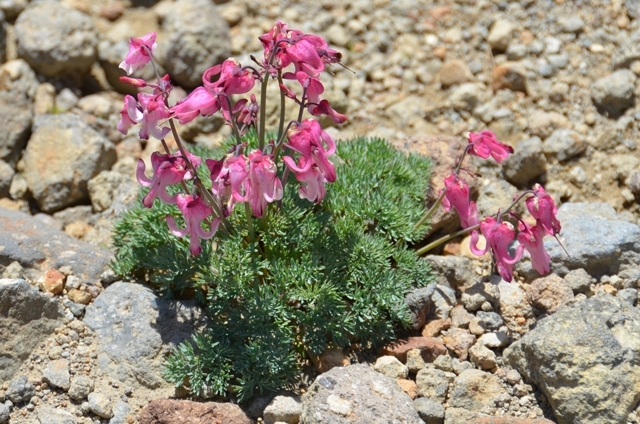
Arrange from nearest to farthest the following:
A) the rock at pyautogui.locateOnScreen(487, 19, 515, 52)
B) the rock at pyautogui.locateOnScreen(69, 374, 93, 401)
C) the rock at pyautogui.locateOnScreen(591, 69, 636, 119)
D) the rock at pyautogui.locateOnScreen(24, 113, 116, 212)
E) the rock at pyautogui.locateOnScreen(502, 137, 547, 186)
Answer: the rock at pyautogui.locateOnScreen(69, 374, 93, 401)
the rock at pyautogui.locateOnScreen(502, 137, 547, 186)
the rock at pyautogui.locateOnScreen(24, 113, 116, 212)
the rock at pyautogui.locateOnScreen(591, 69, 636, 119)
the rock at pyautogui.locateOnScreen(487, 19, 515, 52)

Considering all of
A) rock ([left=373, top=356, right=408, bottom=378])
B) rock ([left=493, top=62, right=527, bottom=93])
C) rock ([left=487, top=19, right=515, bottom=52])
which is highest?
rock ([left=487, top=19, right=515, bottom=52])

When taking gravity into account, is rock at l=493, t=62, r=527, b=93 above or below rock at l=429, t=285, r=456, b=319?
above

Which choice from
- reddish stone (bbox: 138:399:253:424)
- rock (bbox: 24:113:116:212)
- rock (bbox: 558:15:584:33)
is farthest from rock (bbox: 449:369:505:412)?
rock (bbox: 558:15:584:33)

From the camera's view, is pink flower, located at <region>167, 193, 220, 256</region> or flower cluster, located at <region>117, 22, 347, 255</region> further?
pink flower, located at <region>167, 193, 220, 256</region>

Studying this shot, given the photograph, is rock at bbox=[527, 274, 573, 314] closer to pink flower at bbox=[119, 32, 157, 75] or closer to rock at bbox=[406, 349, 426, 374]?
rock at bbox=[406, 349, 426, 374]

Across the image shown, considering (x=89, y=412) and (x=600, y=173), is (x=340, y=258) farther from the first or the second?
(x=600, y=173)

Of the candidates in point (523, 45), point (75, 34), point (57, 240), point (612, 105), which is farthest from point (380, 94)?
point (57, 240)

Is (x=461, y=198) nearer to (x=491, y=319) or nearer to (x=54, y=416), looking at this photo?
(x=491, y=319)

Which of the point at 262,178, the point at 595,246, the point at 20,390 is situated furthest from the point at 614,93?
the point at 20,390
